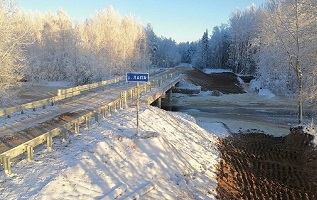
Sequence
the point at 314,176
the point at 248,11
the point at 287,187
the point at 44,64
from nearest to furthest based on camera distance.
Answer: the point at 287,187 < the point at 314,176 < the point at 44,64 < the point at 248,11

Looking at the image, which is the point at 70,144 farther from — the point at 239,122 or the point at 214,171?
the point at 239,122

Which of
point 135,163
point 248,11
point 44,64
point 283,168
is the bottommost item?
point 283,168

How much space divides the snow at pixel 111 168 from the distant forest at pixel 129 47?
35.8 ft

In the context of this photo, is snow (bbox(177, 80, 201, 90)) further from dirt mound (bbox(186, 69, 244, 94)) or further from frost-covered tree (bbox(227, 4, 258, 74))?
frost-covered tree (bbox(227, 4, 258, 74))

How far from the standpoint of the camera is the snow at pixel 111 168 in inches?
343

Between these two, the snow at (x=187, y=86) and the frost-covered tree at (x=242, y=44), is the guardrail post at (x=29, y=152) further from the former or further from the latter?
the frost-covered tree at (x=242, y=44)

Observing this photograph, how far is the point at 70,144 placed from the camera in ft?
39.9

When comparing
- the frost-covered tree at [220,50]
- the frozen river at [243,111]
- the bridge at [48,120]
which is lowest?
the frozen river at [243,111]

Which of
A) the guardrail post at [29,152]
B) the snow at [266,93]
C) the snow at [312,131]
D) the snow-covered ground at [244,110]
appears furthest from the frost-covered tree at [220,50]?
the guardrail post at [29,152]

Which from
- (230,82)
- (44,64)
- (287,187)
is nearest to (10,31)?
(287,187)

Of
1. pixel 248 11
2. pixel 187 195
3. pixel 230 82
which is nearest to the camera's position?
pixel 187 195

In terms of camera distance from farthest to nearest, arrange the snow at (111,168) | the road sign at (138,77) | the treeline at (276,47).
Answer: the treeline at (276,47) < the road sign at (138,77) < the snow at (111,168)

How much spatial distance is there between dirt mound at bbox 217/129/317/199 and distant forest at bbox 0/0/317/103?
12.0 ft

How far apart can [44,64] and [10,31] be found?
112ft
